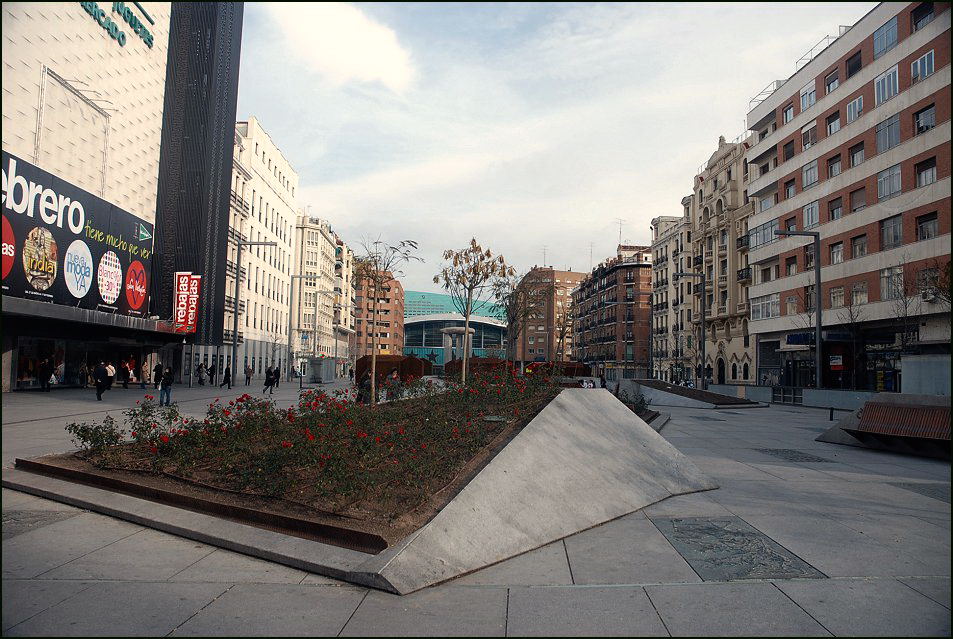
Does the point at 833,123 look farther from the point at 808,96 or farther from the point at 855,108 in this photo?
the point at 808,96

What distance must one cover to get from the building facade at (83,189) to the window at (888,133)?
113ft

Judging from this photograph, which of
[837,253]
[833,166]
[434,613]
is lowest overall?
[434,613]

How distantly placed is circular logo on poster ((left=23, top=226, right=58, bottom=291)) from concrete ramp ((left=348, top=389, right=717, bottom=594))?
22.5 m

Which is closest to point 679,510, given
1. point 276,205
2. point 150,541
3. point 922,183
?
point 150,541

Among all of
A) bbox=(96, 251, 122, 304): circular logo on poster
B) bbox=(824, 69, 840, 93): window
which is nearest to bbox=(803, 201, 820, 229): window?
bbox=(824, 69, 840, 93): window

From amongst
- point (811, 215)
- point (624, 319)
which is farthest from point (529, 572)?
point (624, 319)

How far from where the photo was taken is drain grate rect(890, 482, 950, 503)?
342 inches

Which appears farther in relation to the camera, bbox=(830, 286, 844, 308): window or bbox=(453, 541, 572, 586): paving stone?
bbox=(830, 286, 844, 308): window

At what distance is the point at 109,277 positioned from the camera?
96.8ft

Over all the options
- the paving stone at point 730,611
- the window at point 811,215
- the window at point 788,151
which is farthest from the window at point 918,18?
the paving stone at point 730,611

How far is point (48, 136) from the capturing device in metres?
23.6

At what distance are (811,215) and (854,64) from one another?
8921mm

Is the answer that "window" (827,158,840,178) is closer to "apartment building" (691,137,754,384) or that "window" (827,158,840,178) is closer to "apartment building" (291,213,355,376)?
"apartment building" (691,137,754,384)

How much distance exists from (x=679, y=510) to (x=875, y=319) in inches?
1192
